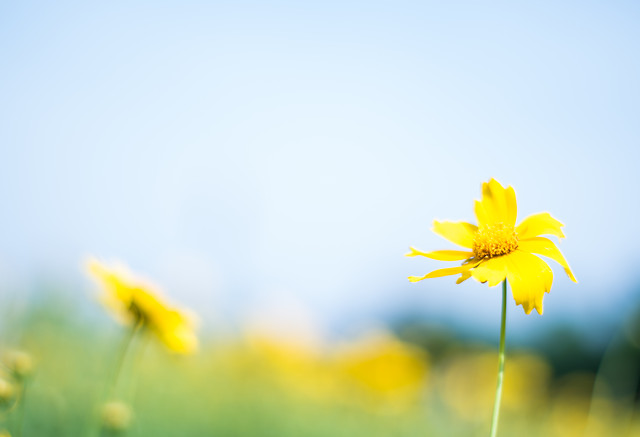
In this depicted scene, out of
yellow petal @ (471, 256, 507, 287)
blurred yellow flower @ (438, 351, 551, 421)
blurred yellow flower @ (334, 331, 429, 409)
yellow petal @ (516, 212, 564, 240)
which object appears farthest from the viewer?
blurred yellow flower @ (438, 351, 551, 421)

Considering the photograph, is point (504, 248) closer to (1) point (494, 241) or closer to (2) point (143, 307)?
(1) point (494, 241)

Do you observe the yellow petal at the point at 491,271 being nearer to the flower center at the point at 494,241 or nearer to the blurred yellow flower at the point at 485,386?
the flower center at the point at 494,241

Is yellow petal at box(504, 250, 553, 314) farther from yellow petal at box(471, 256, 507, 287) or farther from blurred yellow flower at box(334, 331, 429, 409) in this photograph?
blurred yellow flower at box(334, 331, 429, 409)

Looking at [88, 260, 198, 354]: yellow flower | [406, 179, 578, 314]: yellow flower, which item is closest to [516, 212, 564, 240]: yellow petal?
[406, 179, 578, 314]: yellow flower

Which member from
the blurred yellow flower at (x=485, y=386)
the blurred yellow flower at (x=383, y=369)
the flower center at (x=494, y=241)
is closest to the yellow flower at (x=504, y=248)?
the flower center at (x=494, y=241)

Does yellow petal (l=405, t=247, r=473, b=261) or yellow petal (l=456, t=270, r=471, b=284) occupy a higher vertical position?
yellow petal (l=405, t=247, r=473, b=261)

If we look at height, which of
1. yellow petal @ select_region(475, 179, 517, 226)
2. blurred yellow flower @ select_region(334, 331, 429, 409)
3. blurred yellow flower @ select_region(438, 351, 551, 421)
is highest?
blurred yellow flower @ select_region(438, 351, 551, 421)

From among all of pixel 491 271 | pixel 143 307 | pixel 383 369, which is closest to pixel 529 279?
pixel 491 271
